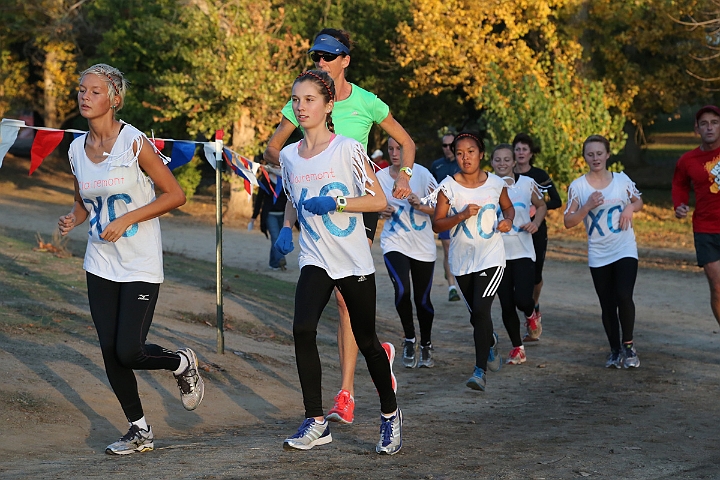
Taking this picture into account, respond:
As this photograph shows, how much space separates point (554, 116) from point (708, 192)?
47.5 ft

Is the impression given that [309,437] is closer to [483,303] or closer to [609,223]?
[483,303]

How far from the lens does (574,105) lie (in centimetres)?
2320

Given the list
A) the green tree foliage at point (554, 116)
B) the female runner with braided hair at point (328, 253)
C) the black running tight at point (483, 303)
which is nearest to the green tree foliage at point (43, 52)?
the green tree foliage at point (554, 116)

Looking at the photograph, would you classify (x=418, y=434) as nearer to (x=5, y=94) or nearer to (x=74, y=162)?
(x=74, y=162)

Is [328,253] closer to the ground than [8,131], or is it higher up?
closer to the ground

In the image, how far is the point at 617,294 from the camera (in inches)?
355

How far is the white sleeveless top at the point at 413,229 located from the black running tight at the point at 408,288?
66 mm

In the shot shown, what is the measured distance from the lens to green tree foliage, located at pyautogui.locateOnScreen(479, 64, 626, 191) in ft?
73.3

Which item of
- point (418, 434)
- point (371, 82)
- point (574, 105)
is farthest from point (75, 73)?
point (418, 434)

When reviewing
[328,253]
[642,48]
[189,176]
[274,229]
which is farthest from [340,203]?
[189,176]

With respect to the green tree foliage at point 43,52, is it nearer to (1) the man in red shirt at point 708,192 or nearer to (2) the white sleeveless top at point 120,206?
(1) the man in red shirt at point 708,192

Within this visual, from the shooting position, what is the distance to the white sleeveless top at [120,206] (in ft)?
18.2

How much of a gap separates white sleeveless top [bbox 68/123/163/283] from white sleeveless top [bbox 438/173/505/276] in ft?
10.9

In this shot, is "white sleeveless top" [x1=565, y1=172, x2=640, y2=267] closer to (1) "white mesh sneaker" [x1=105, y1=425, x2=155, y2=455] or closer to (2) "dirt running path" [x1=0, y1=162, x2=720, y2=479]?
(2) "dirt running path" [x1=0, y1=162, x2=720, y2=479]
